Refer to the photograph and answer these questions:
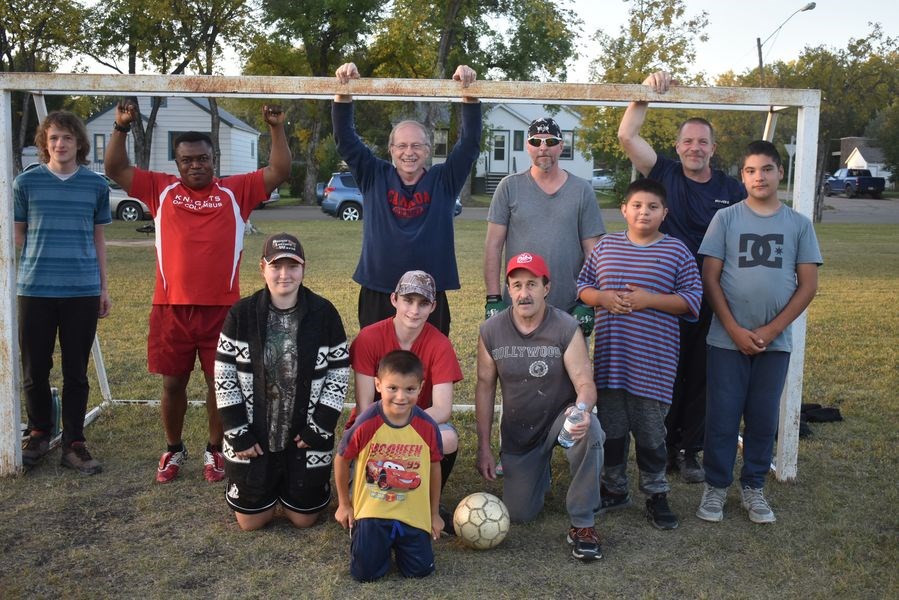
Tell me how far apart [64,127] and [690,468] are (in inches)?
169

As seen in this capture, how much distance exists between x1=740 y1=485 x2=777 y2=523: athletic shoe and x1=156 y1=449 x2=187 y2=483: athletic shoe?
3273mm

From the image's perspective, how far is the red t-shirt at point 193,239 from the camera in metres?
4.65

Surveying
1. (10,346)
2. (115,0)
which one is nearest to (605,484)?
(10,346)

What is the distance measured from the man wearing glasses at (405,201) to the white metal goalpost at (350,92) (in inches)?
6.7

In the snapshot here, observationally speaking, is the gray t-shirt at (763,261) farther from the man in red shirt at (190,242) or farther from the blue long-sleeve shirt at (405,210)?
the man in red shirt at (190,242)

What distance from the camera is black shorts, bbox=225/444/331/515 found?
13.6 ft

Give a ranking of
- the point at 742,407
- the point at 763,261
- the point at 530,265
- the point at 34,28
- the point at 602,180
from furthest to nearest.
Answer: the point at 602,180 → the point at 34,28 → the point at 742,407 → the point at 763,261 → the point at 530,265

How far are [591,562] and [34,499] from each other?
3.06m

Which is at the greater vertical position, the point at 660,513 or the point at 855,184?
the point at 855,184

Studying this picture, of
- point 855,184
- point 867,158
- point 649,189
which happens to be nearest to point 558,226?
point 649,189

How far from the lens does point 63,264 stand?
4.86m

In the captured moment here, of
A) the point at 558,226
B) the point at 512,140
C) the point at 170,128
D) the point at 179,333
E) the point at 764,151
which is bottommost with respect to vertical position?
the point at 179,333

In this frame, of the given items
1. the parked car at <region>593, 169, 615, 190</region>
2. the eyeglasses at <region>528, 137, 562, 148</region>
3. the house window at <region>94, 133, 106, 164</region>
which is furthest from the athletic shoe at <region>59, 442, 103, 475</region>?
the parked car at <region>593, 169, 615, 190</region>

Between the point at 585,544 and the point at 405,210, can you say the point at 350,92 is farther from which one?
the point at 585,544
